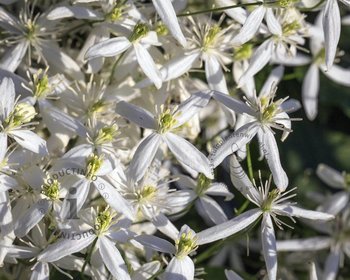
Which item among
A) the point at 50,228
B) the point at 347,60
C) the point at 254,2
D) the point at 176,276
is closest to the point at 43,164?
the point at 50,228

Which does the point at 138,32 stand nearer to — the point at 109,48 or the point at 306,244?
the point at 109,48

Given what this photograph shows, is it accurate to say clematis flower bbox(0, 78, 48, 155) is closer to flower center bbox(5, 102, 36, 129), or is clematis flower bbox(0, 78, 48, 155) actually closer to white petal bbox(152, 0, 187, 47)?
flower center bbox(5, 102, 36, 129)

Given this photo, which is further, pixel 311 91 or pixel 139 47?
pixel 311 91

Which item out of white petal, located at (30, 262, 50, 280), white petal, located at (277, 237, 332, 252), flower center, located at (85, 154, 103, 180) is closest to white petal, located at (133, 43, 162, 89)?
flower center, located at (85, 154, 103, 180)

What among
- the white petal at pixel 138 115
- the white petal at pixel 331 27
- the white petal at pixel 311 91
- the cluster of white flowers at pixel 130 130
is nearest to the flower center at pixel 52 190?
the cluster of white flowers at pixel 130 130

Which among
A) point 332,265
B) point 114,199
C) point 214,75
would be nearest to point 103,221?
point 114,199

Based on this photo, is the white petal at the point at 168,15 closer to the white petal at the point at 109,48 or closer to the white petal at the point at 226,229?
the white petal at the point at 109,48
